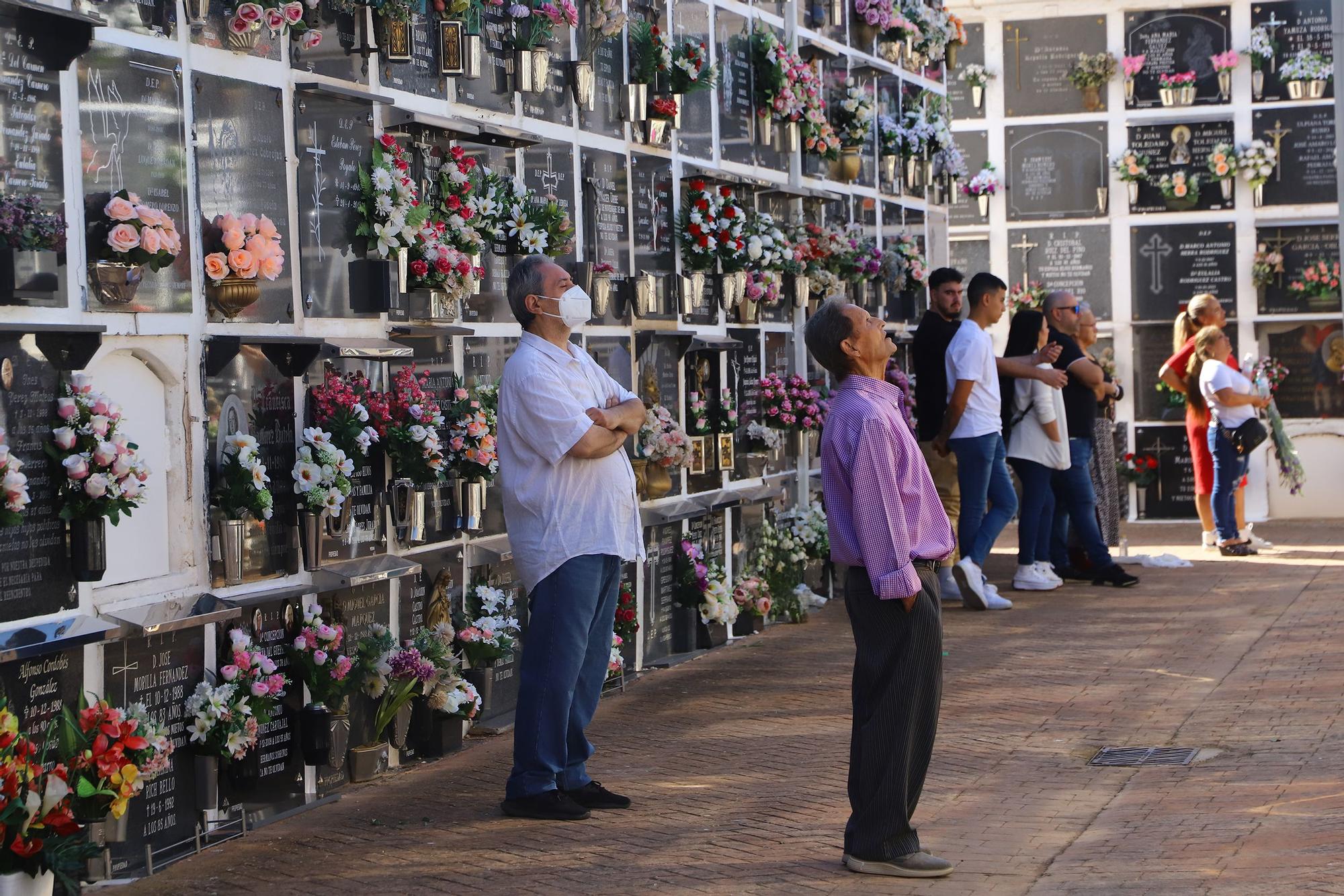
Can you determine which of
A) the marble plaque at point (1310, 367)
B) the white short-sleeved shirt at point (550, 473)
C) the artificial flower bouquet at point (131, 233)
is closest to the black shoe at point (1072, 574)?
the marble plaque at point (1310, 367)

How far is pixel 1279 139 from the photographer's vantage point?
1465cm

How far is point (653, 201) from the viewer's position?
8.59 metres

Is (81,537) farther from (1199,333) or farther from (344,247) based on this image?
(1199,333)

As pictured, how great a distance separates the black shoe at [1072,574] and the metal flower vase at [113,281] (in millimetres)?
7269

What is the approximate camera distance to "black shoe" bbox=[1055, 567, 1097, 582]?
10852 mm

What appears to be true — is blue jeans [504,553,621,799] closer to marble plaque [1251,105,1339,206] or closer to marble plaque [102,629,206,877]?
marble plaque [102,629,206,877]

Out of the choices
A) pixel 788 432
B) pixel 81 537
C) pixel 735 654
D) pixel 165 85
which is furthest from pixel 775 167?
pixel 81 537

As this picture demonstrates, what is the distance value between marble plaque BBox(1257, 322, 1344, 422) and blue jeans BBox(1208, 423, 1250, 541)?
8.81 ft

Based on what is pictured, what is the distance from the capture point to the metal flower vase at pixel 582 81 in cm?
764

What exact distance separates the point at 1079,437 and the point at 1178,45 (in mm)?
5858

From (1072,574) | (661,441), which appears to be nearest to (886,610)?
(661,441)

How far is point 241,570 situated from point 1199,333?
811 centimetres

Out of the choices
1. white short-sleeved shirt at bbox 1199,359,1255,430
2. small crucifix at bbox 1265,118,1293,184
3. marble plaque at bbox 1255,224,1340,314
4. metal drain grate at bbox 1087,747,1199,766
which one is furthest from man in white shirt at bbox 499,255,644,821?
small crucifix at bbox 1265,118,1293,184

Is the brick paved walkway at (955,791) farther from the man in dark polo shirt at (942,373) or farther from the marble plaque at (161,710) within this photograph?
the man in dark polo shirt at (942,373)
